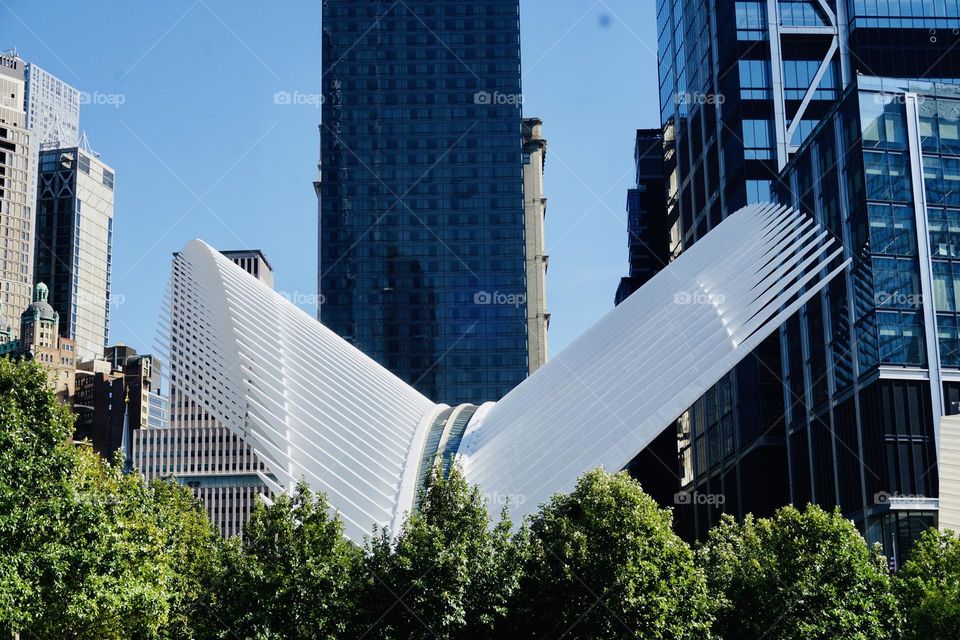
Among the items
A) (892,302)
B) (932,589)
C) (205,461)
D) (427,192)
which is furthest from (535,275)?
(932,589)

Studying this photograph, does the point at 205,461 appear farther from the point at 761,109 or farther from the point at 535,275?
the point at 761,109

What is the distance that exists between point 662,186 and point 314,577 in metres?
95.6

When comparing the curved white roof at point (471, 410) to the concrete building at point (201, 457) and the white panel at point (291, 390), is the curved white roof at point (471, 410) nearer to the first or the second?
the white panel at point (291, 390)

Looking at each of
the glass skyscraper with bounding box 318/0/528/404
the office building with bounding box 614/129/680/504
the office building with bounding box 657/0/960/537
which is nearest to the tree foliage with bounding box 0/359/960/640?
the office building with bounding box 657/0/960/537

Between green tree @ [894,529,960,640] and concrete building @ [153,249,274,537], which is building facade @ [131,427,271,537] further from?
green tree @ [894,529,960,640]

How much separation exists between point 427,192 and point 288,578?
14886 centimetres

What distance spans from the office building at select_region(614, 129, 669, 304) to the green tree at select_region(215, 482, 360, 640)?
91.2 m

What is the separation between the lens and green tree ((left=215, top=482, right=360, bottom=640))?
34594mm

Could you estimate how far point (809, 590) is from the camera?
35.8 metres

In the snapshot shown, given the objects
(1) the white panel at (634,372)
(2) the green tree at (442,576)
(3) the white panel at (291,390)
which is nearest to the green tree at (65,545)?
(3) the white panel at (291,390)

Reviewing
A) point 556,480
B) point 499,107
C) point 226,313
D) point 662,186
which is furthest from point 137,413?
point 556,480

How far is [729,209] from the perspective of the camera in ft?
288

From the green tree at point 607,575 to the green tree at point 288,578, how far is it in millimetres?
4877

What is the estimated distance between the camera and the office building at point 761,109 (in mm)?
78125
